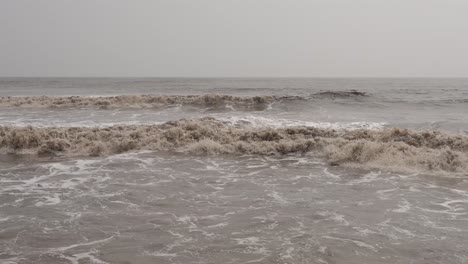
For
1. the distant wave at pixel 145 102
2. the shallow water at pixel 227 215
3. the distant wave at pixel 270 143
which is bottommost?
the shallow water at pixel 227 215

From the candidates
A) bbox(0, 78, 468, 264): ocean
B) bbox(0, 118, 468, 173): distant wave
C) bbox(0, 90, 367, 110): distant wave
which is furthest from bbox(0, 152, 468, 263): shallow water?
bbox(0, 90, 367, 110): distant wave

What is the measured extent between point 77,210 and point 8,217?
106 cm

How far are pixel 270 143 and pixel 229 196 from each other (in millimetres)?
5410

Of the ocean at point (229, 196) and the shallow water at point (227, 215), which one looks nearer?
the shallow water at point (227, 215)

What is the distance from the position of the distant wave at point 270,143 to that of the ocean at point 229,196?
0.16ft

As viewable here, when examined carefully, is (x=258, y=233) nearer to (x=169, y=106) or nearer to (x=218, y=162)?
(x=218, y=162)

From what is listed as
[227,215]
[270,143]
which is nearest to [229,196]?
[227,215]

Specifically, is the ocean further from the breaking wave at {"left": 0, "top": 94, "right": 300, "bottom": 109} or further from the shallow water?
the breaking wave at {"left": 0, "top": 94, "right": 300, "bottom": 109}

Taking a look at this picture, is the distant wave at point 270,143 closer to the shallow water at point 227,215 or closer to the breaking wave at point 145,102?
the shallow water at point 227,215

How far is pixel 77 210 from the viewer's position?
7141 millimetres

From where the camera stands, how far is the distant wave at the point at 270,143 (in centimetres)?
1111

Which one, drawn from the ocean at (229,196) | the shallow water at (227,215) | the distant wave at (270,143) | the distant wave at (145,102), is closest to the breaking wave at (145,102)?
the distant wave at (145,102)

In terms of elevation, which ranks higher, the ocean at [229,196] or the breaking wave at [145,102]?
the breaking wave at [145,102]

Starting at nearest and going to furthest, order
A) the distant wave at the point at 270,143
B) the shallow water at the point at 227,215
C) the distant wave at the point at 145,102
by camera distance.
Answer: the shallow water at the point at 227,215 < the distant wave at the point at 270,143 < the distant wave at the point at 145,102
